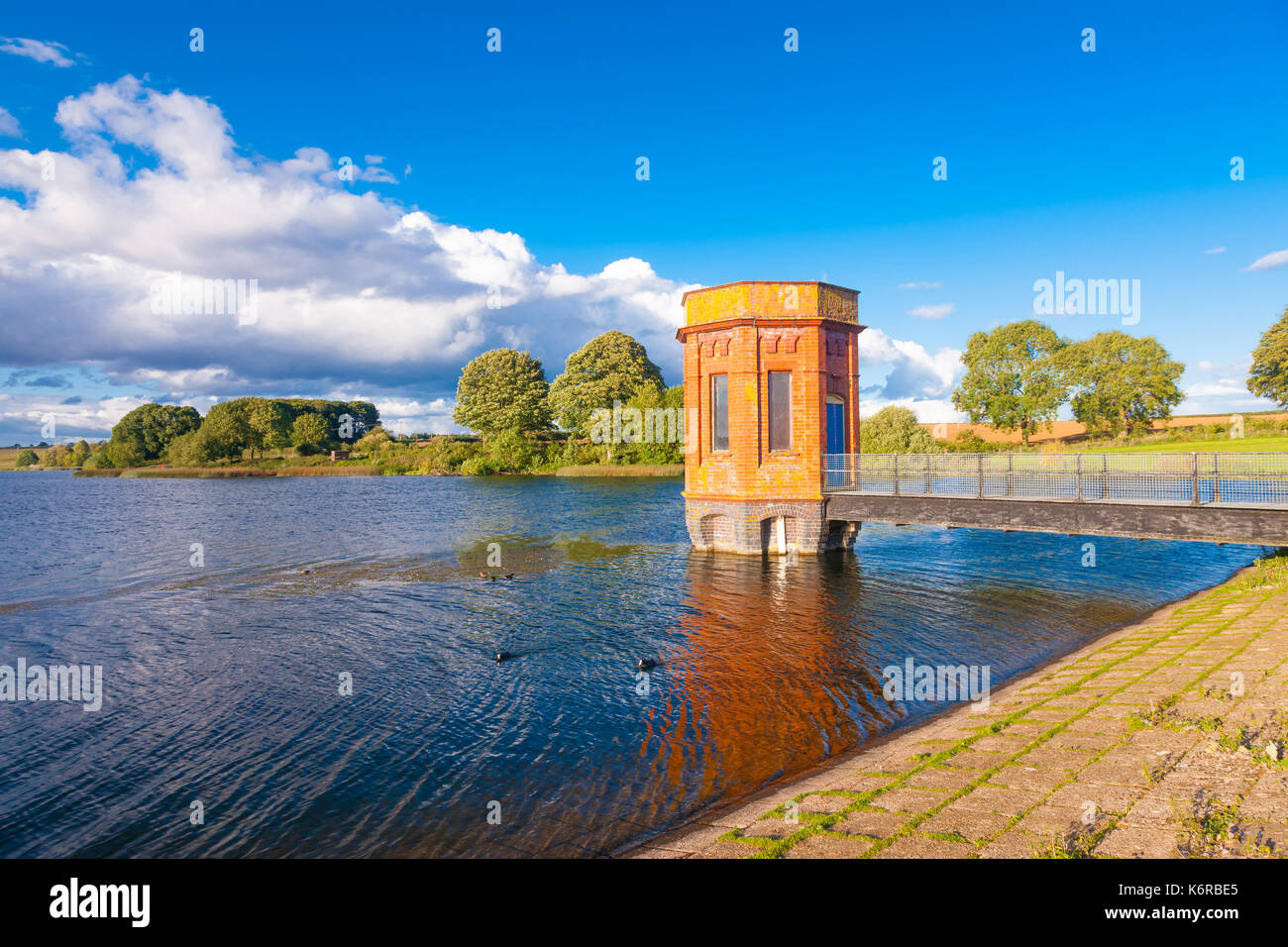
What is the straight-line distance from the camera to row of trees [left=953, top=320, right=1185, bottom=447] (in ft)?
193

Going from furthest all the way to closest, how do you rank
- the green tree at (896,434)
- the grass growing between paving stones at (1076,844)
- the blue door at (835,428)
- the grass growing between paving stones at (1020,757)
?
the green tree at (896,434) < the blue door at (835,428) < the grass growing between paving stones at (1020,757) < the grass growing between paving stones at (1076,844)

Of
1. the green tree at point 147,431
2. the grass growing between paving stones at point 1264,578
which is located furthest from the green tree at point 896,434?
the green tree at point 147,431

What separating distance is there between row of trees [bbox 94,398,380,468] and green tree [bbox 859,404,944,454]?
98.3m

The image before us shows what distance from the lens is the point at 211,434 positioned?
103938 mm

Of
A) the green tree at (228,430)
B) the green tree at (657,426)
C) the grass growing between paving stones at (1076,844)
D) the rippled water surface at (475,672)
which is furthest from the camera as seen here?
the green tree at (228,430)

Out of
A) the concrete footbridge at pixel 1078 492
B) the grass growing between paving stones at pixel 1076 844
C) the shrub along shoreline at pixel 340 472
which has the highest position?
the shrub along shoreline at pixel 340 472

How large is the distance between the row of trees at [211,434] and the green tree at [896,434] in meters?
98.3

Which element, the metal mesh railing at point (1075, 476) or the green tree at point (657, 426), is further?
the green tree at point (657, 426)

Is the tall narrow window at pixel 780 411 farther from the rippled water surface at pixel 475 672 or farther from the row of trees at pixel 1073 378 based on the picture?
the row of trees at pixel 1073 378

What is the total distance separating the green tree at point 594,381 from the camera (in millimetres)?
78000

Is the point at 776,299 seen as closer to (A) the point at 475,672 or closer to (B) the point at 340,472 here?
(A) the point at 475,672

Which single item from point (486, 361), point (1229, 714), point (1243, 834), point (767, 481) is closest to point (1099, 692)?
point (1229, 714)

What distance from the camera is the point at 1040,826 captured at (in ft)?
17.2

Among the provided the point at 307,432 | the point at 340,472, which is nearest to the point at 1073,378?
the point at 340,472
